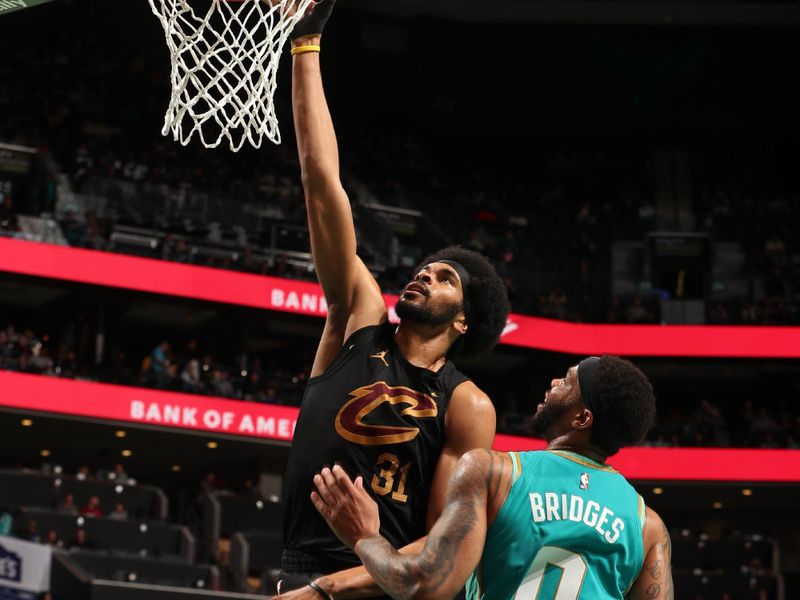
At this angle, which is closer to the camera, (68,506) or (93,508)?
(68,506)

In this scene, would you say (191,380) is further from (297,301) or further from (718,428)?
(718,428)

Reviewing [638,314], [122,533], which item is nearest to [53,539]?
[122,533]

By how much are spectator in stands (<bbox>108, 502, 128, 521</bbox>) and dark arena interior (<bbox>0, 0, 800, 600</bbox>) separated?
0.24 meters

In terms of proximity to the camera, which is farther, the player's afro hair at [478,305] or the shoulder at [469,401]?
the player's afro hair at [478,305]

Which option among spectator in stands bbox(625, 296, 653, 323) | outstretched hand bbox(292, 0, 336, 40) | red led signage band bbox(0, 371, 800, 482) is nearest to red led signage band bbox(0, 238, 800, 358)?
spectator in stands bbox(625, 296, 653, 323)

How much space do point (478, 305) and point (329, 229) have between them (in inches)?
23.6

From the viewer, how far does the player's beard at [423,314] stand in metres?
4.03

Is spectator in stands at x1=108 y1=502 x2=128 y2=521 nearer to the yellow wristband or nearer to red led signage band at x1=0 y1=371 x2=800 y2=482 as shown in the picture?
red led signage band at x1=0 y1=371 x2=800 y2=482

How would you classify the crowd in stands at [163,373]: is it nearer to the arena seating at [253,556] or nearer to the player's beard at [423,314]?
the arena seating at [253,556]

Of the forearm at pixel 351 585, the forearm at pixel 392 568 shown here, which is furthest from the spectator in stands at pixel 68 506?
the forearm at pixel 392 568

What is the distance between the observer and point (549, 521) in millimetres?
3469

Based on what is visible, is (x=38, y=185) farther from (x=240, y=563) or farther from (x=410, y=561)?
(x=410, y=561)

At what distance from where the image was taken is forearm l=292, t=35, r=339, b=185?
4.08 m

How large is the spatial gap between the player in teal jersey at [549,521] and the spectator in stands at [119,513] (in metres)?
14.7
